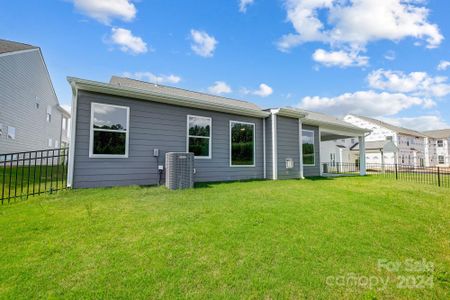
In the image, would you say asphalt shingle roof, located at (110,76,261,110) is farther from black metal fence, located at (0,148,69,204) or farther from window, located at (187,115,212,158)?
black metal fence, located at (0,148,69,204)

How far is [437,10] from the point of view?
8141 mm

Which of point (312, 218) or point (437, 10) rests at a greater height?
point (437, 10)

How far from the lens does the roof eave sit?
548cm

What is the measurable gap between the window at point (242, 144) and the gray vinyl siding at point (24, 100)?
11449mm

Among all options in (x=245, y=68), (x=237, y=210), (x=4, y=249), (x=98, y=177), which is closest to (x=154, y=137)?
(x=98, y=177)

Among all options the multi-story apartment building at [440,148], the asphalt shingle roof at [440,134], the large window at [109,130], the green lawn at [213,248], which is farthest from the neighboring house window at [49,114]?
the asphalt shingle roof at [440,134]

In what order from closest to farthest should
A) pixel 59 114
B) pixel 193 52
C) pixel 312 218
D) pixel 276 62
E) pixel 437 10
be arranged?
pixel 312 218 < pixel 437 10 < pixel 193 52 < pixel 276 62 < pixel 59 114

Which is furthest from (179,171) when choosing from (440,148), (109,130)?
(440,148)

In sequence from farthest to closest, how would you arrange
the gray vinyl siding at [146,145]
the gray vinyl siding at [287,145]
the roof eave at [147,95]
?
the gray vinyl siding at [287,145] < the gray vinyl siding at [146,145] < the roof eave at [147,95]

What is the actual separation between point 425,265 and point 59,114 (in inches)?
950

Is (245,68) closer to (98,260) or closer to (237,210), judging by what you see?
(237,210)

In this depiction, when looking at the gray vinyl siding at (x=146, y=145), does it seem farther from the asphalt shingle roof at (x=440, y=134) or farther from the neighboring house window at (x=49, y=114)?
the asphalt shingle roof at (x=440, y=134)

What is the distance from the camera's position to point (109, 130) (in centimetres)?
595

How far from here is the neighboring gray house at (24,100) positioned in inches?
425
